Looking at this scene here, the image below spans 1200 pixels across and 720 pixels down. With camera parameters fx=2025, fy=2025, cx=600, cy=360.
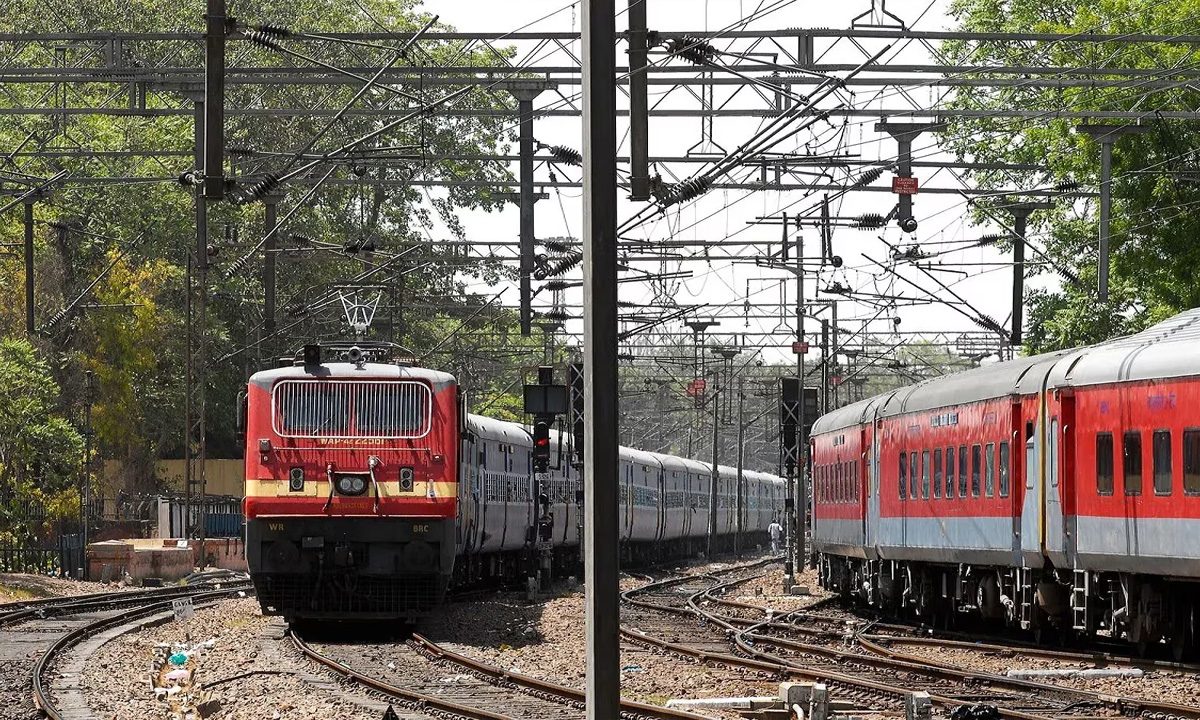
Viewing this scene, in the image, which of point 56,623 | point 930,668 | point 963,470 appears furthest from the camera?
point 56,623

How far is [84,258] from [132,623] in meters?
37.4

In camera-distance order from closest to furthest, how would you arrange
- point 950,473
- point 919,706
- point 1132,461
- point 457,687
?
1. point 919,706
2. point 457,687
3. point 1132,461
4. point 950,473

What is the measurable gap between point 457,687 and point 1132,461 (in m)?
7.09

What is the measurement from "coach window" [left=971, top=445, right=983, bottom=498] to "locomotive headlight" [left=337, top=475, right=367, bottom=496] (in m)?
7.64

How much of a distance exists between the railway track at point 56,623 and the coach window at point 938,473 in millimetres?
11173

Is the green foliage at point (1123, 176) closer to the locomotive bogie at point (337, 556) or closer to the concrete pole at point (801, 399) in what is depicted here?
the concrete pole at point (801, 399)

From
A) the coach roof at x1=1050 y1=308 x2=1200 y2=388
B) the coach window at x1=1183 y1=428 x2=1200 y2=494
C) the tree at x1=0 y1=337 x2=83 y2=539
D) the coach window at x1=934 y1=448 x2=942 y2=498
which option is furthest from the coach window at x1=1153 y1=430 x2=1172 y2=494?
the tree at x1=0 y1=337 x2=83 y2=539

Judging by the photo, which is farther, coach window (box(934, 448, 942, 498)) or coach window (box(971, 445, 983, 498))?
coach window (box(934, 448, 942, 498))

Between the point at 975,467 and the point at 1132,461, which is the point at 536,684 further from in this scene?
the point at 975,467

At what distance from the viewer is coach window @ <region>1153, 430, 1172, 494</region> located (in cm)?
1934

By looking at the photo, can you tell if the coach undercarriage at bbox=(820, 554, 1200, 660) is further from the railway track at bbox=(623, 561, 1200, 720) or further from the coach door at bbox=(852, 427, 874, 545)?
the railway track at bbox=(623, 561, 1200, 720)

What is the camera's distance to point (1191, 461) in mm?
18875

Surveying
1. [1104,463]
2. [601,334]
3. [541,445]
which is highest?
[601,334]

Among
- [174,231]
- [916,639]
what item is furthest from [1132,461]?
[174,231]
